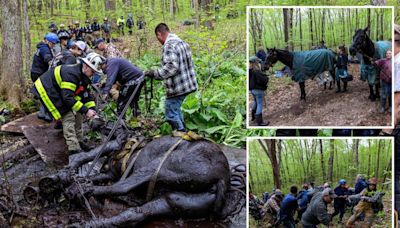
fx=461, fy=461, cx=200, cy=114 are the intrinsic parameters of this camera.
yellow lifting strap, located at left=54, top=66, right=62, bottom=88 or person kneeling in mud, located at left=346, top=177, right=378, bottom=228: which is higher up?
yellow lifting strap, located at left=54, top=66, right=62, bottom=88

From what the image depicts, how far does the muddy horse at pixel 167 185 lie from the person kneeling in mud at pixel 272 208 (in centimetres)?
172

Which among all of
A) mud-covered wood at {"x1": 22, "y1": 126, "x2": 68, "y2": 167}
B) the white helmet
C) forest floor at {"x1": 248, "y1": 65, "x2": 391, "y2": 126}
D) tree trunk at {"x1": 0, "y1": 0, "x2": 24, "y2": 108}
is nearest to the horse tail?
forest floor at {"x1": 248, "y1": 65, "x2": 391, "y2": 126}

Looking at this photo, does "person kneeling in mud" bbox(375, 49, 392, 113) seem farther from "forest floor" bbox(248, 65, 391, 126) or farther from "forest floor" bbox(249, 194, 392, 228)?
"forest floor" bbox(249, 194, 392, 228)

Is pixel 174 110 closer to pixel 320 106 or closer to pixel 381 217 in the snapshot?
pixel 320 106

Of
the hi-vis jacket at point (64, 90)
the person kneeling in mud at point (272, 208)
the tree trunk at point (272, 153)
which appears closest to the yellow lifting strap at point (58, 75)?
the hi-vis jacket at point (64, 90)

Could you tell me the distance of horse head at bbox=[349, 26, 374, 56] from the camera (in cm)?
336

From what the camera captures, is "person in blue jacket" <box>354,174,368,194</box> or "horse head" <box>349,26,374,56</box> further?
"horse head" <box>349,26,374,56</box>

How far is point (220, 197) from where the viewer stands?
16.2 ft

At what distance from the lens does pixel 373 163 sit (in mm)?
3047

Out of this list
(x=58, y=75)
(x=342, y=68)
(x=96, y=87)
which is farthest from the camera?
(x=96, y=87)

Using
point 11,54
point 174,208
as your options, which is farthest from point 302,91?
point 11,54

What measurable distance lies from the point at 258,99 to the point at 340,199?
1001 mm

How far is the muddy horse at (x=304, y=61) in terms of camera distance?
3584 mm

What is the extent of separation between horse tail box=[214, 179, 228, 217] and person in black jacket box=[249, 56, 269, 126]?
1542mm
